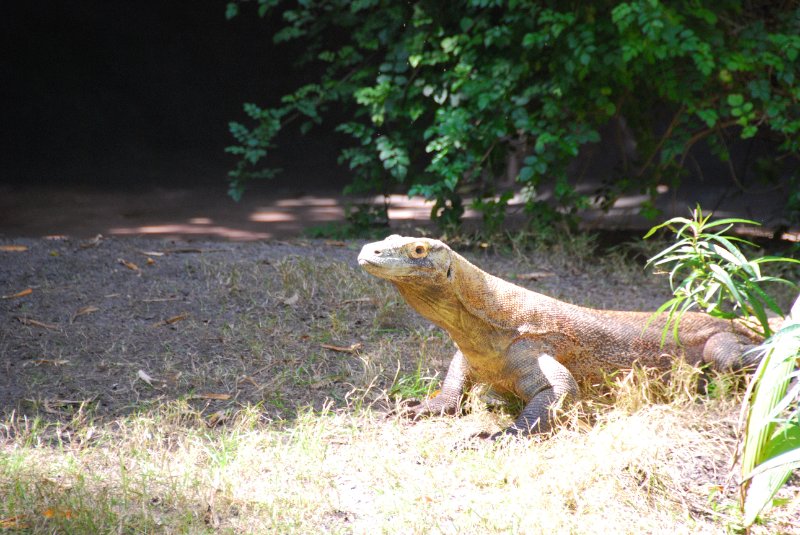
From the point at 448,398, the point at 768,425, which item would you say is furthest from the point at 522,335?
the point at 768,425

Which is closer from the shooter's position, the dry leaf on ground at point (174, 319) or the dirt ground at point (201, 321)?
the dirt ground at point (201, 321)

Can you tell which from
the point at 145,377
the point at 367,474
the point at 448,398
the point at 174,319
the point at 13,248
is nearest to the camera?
the point at 367,474

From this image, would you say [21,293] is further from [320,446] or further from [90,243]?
[320,446]

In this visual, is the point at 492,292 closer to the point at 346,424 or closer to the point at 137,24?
the point at 346,424

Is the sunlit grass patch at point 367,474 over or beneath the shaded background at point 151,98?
beneath

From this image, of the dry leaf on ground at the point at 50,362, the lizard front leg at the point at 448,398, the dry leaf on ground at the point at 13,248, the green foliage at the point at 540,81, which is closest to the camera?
the lizard front leg at the point at 448,398

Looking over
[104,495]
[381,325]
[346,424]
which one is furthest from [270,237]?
[104,495]

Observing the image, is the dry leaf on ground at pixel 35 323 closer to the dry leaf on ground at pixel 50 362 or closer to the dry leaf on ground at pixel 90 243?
the dry leaf on ground at pixel 50 362

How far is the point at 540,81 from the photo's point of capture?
586 centimetres

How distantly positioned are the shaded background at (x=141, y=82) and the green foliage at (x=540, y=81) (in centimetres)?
428

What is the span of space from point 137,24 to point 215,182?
9.79 feet

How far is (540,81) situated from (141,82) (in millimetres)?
7057

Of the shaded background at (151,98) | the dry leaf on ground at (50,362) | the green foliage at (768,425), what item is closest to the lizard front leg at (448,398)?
the green foliage at (768,425)

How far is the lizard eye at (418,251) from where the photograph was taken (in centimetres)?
310
